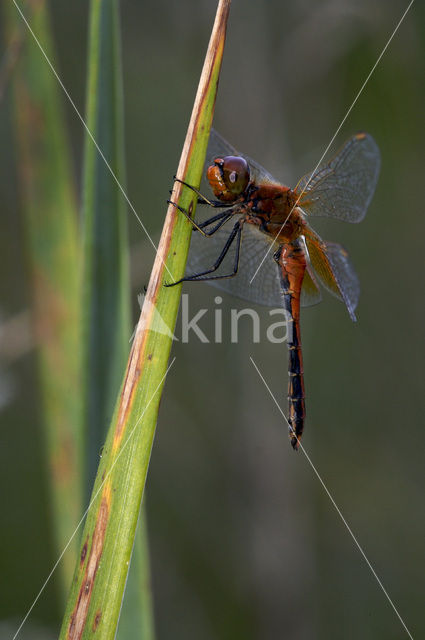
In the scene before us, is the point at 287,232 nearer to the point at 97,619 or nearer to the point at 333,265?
the point at 333,265

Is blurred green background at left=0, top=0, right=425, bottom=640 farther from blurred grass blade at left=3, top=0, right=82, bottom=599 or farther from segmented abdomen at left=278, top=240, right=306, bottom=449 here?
blurred grass blade at left=3, top=0, right=82, bottom=599

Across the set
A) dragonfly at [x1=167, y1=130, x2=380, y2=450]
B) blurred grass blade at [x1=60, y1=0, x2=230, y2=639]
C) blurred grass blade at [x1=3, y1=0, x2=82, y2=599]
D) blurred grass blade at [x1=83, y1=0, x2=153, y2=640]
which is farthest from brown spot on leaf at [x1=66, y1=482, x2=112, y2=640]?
dragonfly at [x1=167, y1=130, x2=380, y2=450]

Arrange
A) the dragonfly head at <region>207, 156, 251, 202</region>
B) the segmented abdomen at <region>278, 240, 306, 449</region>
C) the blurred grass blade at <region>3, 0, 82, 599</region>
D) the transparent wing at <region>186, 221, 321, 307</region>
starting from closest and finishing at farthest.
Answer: the blurred grass blade at <region>3, 0, 82, 599</region>, the dragonfly head at <region>207, 156, 251, 202</region>, the segmented abdomen at <region>278, 240, 306, 449</region>, the transparent wing at <region>186, 221, 321, 307</region>

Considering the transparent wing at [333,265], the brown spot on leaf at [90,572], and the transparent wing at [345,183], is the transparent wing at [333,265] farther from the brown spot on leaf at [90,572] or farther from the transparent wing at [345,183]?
the brown spot on leaf at [90,572]

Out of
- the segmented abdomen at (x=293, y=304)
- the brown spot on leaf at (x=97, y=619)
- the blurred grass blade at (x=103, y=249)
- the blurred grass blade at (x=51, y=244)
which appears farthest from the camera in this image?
the segmented abdomen at (x=293, y=304)

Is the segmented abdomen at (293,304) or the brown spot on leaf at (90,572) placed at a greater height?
the segmented abdomen at (293,304)

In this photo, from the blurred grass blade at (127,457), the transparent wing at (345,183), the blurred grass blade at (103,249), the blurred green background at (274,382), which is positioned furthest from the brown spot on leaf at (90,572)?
the blurred green background at (274,382)

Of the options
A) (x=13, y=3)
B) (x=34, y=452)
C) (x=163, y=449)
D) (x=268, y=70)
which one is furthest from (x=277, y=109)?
(x=34, y=452)
